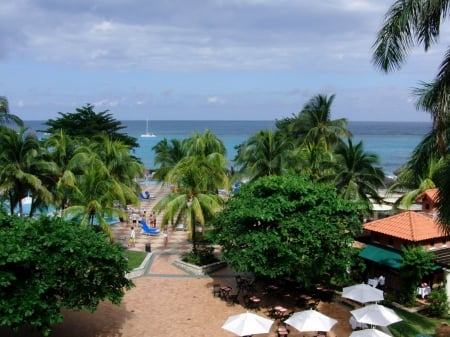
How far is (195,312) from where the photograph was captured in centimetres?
1788

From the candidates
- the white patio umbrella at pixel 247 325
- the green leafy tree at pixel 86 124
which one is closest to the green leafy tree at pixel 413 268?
the white patio umbrella at pixel 247 325

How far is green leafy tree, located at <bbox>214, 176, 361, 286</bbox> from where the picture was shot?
1733 centimetres

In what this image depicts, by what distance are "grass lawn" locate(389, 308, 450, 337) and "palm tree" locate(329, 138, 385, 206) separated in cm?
667

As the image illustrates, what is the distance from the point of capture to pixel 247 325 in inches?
547

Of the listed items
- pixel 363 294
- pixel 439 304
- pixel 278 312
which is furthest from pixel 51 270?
pixel 439 304

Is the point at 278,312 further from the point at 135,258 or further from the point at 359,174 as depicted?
the point at 135,258

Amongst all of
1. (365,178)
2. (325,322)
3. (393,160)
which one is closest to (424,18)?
(325,322)

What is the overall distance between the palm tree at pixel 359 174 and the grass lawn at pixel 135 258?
1026 cm

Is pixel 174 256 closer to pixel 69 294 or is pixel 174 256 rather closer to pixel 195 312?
pixel 195 312

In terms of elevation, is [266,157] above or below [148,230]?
above

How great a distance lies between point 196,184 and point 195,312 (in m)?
6.92

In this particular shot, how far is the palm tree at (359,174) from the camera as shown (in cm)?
2361

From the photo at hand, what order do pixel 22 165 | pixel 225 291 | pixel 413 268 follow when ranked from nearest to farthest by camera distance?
pixel 413 268 → pixel 225 291 → pixel 22 165

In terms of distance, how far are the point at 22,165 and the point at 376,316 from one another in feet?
58.8
